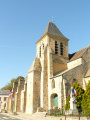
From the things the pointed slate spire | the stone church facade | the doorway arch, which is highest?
the pointed slate spire

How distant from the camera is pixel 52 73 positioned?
27078 millimetres

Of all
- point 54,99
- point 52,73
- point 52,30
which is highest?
point 52,30

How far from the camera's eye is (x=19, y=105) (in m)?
33.9

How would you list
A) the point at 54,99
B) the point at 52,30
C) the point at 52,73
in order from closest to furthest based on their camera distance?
the point at 54,99
the point at 52,73
the point at 52,30

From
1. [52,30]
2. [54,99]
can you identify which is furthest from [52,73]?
[52,30]

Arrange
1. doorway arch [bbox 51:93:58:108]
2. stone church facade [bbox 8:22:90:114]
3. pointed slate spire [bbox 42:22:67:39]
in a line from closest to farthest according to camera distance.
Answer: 1. stone church facade [bbox 8:22:90:114]
2. doorway arch [bbox 51:93:58:108]
3. pointed slate spire [bbox 42:22:67:39]

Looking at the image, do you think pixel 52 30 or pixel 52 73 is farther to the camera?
pixel 52 30

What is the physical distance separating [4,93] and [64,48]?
3038 centimetres

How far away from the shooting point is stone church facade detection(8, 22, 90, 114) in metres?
23.5

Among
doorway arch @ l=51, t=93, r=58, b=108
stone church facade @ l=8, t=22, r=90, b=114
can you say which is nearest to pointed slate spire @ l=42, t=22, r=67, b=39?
stone church facade @ l=8, t=22, r=90, b=114

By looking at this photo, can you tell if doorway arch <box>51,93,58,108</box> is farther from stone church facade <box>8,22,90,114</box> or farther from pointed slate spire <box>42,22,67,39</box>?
pointed slate spire <box>42,22,67,39</box>

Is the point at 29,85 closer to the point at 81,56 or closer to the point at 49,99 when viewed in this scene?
the point at 49,99

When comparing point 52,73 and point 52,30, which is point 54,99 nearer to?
point 52,73

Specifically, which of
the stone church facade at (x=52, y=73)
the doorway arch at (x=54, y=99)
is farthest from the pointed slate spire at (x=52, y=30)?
the doorway arch at (x=54, y=99)
